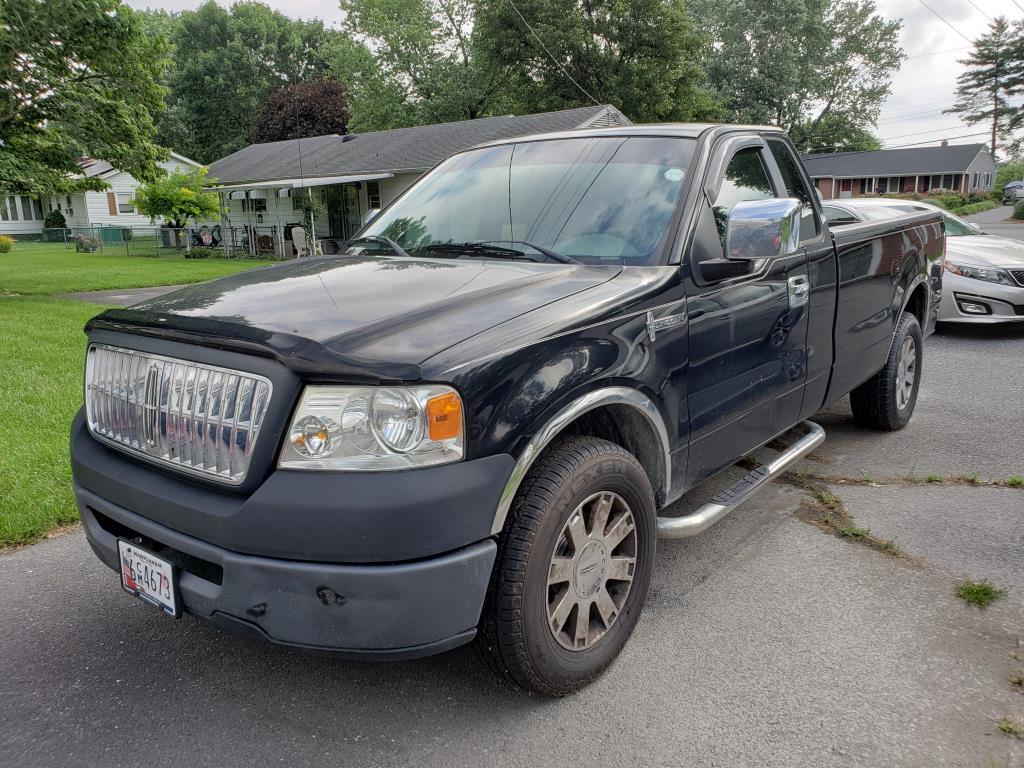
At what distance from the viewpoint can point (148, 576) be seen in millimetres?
2434

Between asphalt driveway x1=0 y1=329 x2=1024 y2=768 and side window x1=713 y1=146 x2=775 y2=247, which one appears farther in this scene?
side window x1=713 y1=146 x2=775 y2=247

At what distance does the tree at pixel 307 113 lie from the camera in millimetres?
49938

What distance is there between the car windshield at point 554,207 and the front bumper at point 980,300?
6.90 m

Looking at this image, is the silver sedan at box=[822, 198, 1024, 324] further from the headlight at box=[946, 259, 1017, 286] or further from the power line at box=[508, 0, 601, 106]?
the power line at box=[508, 0, 601, 106]

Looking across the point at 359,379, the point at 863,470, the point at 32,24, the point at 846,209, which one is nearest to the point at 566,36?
the point at 32,24

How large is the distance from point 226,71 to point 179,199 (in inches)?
1312

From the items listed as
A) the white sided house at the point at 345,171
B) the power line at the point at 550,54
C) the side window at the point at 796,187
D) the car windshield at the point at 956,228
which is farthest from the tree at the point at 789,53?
the side window at the point at 796,187

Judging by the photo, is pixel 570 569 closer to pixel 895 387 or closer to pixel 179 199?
pixel 895 387

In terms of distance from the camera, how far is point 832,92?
184ft

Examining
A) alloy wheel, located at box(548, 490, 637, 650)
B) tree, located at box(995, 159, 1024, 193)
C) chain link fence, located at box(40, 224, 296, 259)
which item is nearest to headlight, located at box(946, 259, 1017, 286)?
alloy wheel, located at box(548, 490, 637, 650)

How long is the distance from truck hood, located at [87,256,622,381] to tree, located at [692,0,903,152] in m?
48.8

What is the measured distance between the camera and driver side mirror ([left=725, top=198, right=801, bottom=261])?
286cm

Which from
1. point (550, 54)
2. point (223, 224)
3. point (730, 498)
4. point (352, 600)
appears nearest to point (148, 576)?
point (352, 600)

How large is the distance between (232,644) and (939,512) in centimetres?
350
